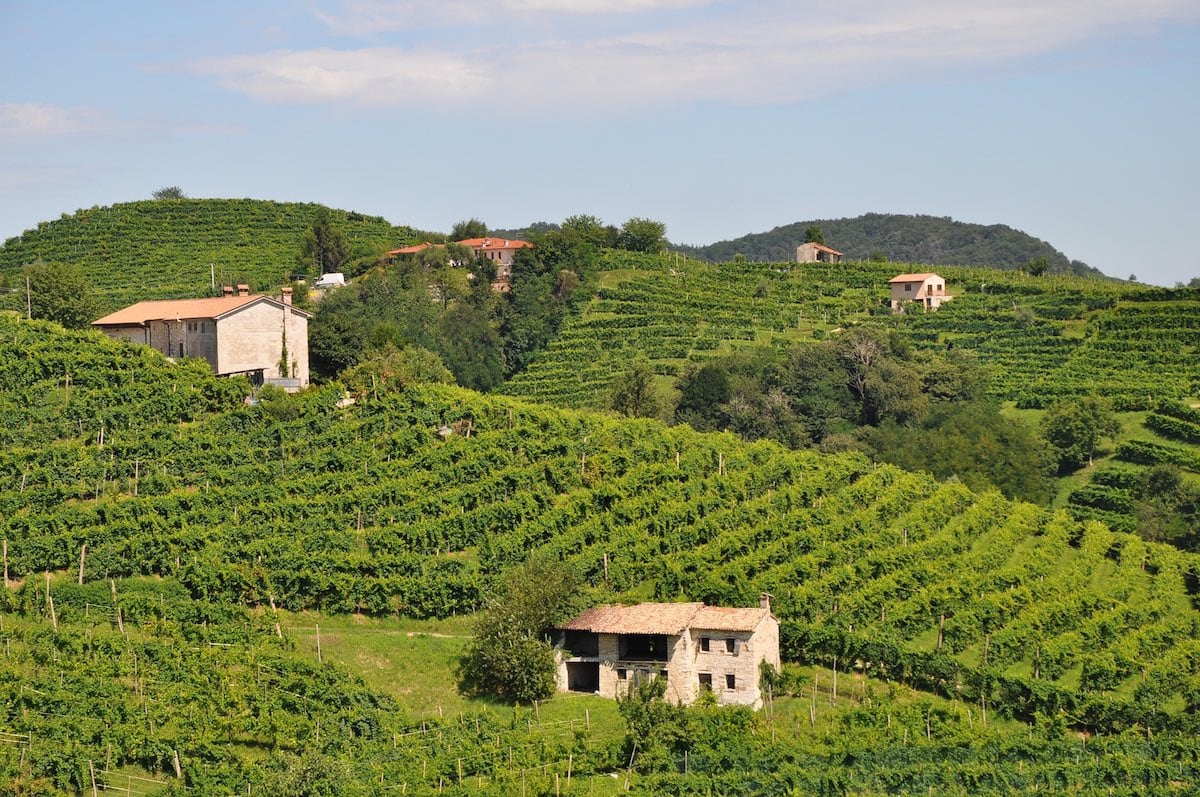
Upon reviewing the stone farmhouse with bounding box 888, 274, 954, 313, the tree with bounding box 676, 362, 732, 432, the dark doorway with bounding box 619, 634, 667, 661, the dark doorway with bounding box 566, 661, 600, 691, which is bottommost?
the dark doorway with bounding box 566, 661, 600, 691

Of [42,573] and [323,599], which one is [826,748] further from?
[42,573]

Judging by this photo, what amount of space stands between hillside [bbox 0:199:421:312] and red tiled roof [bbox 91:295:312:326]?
64.1 ft

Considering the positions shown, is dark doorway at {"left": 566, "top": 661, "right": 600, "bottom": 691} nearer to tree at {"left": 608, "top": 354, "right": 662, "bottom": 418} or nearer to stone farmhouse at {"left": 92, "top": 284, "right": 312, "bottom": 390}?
stone farmhouse at {"left": 92, "top": 284, "right": 312, "bottom": 390}

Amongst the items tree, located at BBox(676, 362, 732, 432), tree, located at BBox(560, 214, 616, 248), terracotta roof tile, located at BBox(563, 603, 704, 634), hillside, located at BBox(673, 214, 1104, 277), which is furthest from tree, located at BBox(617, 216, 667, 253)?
hillside, located at BBox(673, 214, 1104, 277)

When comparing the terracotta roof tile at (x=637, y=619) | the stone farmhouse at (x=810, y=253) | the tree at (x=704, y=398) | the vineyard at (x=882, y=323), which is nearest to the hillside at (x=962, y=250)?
the stone farmhouse at (x=810, y=253)

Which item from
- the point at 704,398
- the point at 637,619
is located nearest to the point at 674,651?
the point at 637,619

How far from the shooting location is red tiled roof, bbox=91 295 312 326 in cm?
4703

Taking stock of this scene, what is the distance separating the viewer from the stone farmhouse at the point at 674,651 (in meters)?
33.7

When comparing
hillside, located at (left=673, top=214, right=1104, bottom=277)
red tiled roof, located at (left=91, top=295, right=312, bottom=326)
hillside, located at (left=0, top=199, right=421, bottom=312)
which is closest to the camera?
red tiled roof, located at (left=91, top=295, right=312, bottom=326)

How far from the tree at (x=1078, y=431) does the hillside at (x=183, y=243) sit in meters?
36.9

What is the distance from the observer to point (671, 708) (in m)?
31.0

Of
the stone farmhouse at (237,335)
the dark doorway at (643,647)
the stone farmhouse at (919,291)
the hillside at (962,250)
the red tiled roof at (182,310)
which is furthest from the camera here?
the hillside at (962,250)

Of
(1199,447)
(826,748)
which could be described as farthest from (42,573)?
(1199,447)

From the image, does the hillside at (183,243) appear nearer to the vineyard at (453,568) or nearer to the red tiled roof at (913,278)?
the red tiled roof at (913,278)
